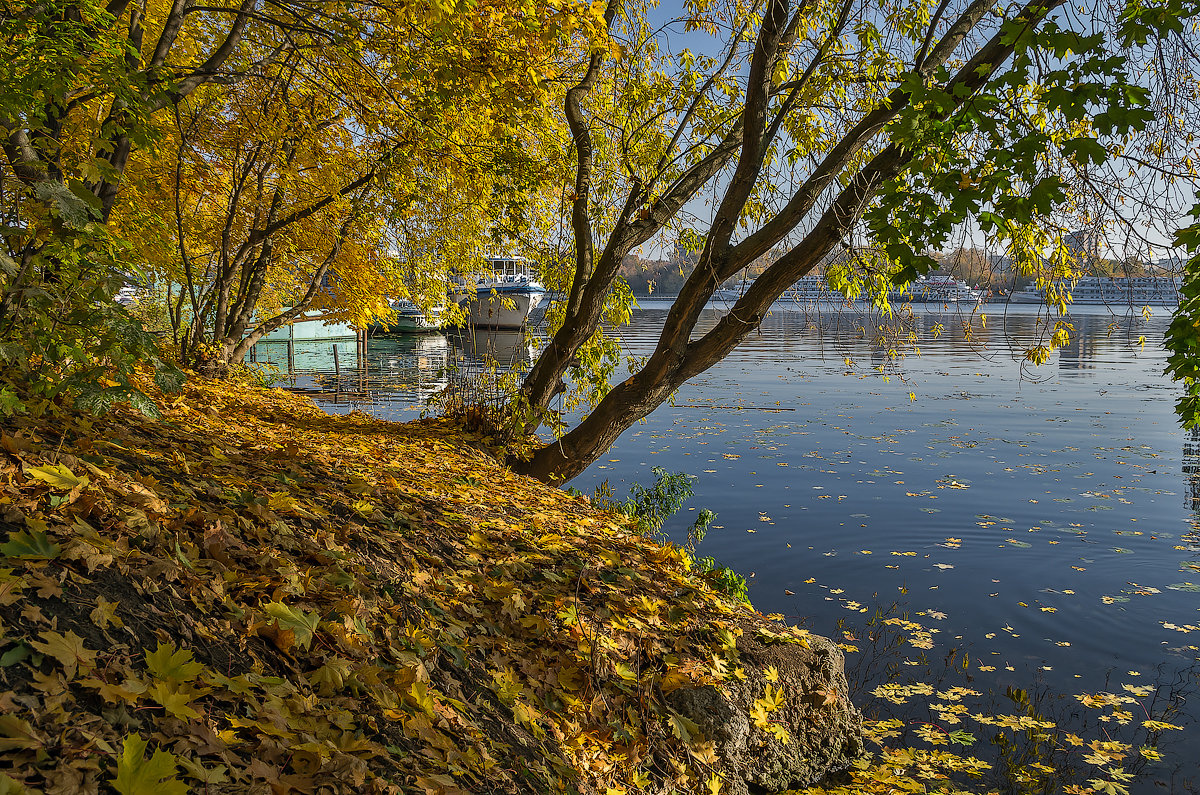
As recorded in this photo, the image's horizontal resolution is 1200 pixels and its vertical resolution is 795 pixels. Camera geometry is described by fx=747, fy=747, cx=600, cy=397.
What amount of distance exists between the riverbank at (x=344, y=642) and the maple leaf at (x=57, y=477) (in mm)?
14

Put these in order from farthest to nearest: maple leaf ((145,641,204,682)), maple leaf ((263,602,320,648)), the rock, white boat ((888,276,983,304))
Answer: white boat ((888,276,983,304))
the rock
maple leaf ((263,602,320,648))
maple leaf ((145,641,204,682))

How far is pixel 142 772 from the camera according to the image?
6.43 feet

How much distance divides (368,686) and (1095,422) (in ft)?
67.6

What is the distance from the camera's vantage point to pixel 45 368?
4250 millimetres

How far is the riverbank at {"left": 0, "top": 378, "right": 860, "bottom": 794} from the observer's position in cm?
226

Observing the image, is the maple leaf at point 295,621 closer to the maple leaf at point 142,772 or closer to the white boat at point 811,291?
the maple leaf at point 142,772

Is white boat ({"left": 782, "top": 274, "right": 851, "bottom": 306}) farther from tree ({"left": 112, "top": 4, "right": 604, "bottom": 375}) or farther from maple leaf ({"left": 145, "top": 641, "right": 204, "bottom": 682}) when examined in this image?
maple leaf ({"left": 145, "top": 641, "right": 204, "bottom": 682})

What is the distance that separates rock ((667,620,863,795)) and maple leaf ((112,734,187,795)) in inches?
117

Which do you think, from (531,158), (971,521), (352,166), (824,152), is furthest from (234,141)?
(971,521)

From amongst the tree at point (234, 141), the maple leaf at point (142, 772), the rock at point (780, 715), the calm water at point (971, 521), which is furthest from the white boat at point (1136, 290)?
the maple leaf at point (142, 772)

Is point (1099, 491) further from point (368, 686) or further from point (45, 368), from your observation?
point (45, 368)

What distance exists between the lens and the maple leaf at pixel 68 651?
7.30 ft

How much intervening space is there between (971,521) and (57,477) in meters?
11.2

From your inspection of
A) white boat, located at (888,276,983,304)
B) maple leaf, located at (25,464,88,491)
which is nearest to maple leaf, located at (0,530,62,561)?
maple leaf, located at (25,464,88,491)
